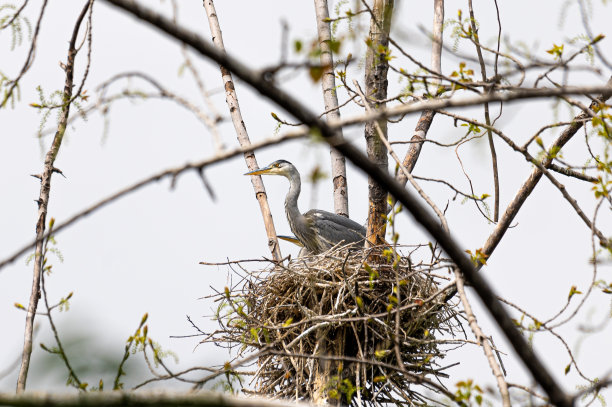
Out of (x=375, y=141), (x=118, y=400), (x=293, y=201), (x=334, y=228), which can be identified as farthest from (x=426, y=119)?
(x=118, y=400)

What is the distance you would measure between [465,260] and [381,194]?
110 inches

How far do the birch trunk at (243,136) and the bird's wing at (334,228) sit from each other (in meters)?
0.94

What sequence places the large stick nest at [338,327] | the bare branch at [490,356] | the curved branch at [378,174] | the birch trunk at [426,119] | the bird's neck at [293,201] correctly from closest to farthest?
the curved branch at [378,174] < the bare branch at [490,356] < the large stick nest at [338,327] < the birch trunk at [426,119] < the bird's neck at [293,201]

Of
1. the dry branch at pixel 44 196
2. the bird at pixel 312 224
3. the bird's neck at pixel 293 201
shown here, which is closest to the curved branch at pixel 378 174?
the dry branch at pixel 44 196

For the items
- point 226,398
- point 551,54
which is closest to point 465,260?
point 226,398

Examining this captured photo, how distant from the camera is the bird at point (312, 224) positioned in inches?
247

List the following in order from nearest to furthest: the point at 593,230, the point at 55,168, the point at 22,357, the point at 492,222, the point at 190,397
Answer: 1. the point at 190,397
2. the point at 593,230
3. the point at 22,357
4. the point at 55,168
5. the point at 492,222

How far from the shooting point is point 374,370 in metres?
4.53

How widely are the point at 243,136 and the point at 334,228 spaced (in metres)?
1.34

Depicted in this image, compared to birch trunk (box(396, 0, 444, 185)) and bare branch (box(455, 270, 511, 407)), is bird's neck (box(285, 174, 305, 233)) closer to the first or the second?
birch trunk (box(396, 0, 444, 185))

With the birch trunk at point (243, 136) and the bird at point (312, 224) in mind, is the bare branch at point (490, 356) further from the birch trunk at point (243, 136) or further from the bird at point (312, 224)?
the bird at point (312, 224)

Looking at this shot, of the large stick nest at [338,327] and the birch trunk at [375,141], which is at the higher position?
the birch trunk at [375,141]

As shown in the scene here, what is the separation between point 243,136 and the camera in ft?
18.3

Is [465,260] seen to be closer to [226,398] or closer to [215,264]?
[226,398]
